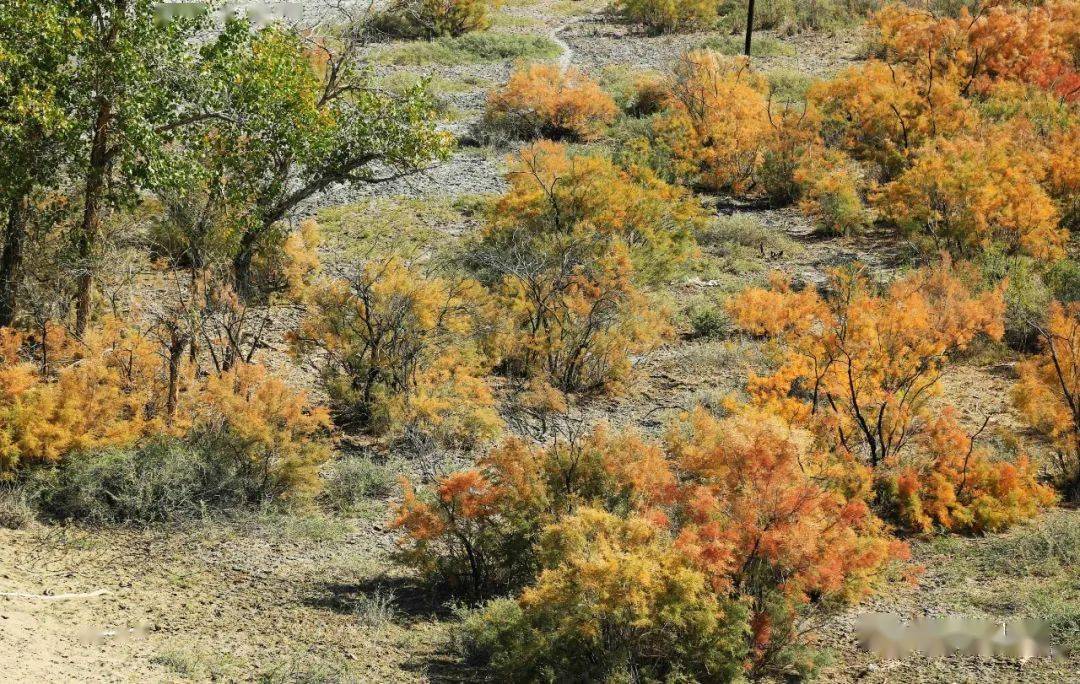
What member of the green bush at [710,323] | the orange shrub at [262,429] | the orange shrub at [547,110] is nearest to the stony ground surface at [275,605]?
the orange shrub at [262,429]

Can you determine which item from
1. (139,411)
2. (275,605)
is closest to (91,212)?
(139,411)

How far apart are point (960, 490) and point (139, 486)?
7.96 meters

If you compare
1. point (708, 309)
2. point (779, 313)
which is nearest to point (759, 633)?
point (779, 313)

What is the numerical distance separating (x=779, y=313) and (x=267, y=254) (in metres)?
7.31

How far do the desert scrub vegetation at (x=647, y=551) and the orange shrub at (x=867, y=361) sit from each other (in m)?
2.21

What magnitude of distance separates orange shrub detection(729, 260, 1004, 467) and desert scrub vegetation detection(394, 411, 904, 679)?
2215mm

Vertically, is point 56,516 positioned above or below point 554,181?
below

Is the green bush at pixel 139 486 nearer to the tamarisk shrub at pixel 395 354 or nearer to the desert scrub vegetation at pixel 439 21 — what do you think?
the tamarisk shrub at pixel 395 354

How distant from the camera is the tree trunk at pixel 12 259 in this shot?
15.2m

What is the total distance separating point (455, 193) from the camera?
23500 mm

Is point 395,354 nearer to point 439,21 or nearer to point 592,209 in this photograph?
point 592,209

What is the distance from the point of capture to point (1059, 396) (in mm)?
14266

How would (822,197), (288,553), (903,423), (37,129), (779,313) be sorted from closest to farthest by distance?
1. (288,553)
2. (903,423)
3. (37,129)
4. (779,313)
5. (822,197)

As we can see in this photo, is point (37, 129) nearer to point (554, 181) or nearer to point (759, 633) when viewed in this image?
point (554, 181)
